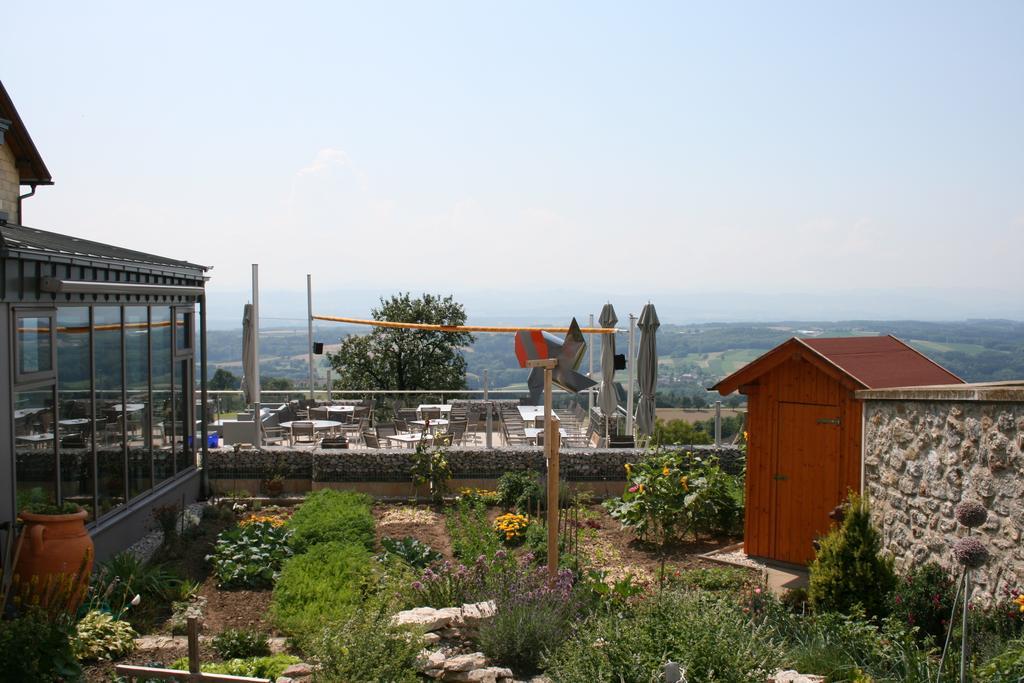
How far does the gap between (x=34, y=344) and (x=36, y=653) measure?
3.28 metres

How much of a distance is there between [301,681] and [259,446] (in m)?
8.39

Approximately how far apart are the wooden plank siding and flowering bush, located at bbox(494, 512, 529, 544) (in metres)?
2.46

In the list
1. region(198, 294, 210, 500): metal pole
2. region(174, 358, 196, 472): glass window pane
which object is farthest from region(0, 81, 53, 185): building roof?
region(174, 358, 196, 472): glass window pane

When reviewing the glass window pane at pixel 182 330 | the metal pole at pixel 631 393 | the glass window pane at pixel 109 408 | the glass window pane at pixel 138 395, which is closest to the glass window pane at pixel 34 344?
the glass window pane at pixel 109 408

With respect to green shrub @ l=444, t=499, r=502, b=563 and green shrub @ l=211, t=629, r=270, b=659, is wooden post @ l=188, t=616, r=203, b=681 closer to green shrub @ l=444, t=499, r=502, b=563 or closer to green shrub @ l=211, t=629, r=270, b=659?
green shrub @ l=211, t=629, r=270, b=659

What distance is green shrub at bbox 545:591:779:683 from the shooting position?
4465 millimetres

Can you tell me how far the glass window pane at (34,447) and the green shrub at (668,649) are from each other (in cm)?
474

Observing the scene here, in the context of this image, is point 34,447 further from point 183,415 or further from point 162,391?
point 183,415

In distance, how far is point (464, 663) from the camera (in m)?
5.16

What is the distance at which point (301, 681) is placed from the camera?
16.7 feet

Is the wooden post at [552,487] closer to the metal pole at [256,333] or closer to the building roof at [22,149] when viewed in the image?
the metal pole at [256,333]

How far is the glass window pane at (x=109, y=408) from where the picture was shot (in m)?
8.57

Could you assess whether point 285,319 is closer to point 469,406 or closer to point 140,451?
point 469,406

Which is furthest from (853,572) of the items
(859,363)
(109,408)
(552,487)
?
(109,408)
